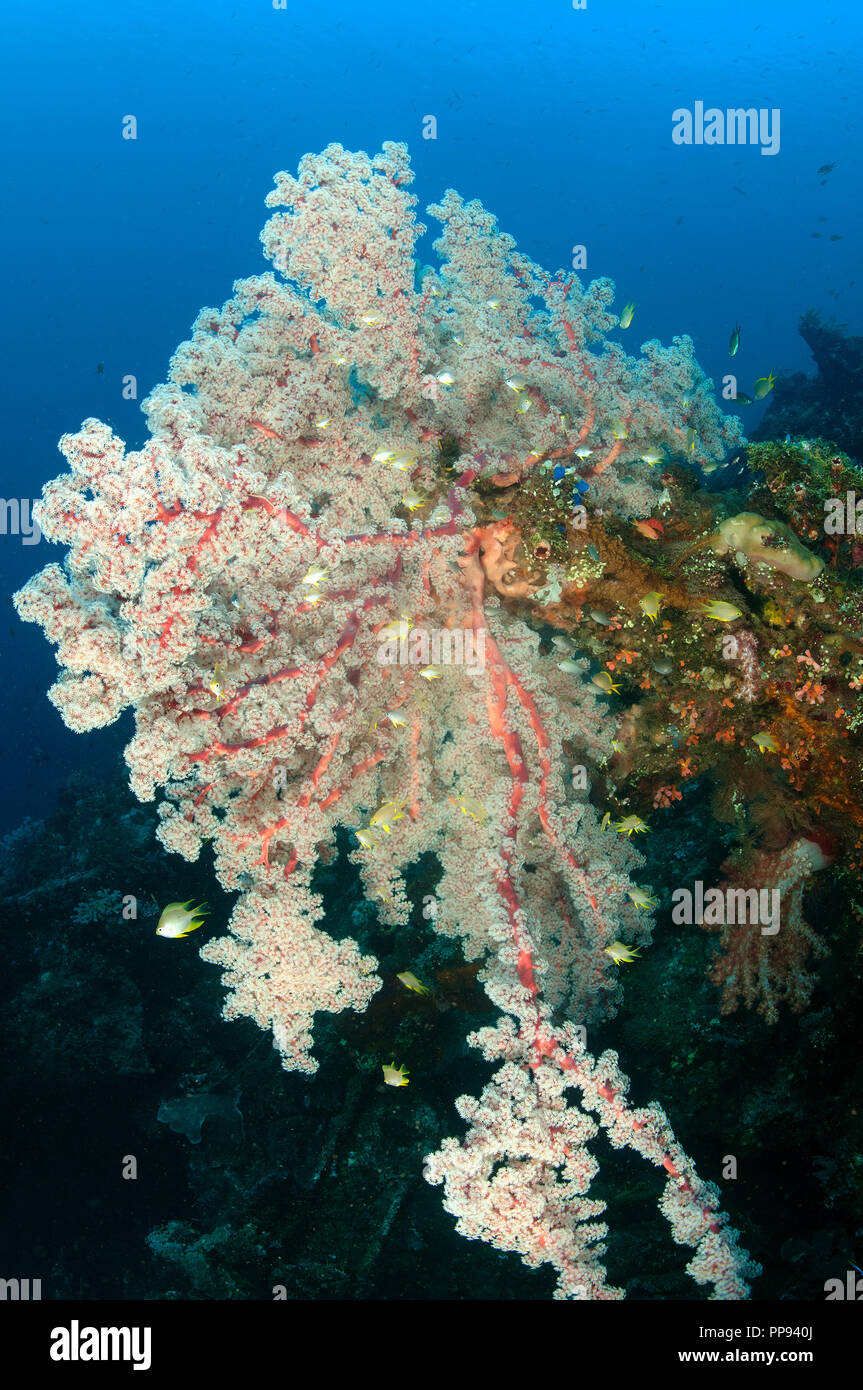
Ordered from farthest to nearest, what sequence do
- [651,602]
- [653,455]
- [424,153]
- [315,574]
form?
[424,153] → [653,455] → [651,602] → [315,574]

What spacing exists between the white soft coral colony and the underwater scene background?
0.11 feet

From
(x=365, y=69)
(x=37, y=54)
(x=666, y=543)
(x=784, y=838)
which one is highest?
(x=365, y=69)

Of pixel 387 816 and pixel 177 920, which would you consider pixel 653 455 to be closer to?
pixel 387 816

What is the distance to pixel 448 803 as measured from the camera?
496cm

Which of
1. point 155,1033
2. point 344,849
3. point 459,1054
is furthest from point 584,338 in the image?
point 155,1033

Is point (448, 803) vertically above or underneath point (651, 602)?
underneath

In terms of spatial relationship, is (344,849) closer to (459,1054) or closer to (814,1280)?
(459,1054)

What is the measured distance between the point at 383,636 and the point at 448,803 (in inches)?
56.4

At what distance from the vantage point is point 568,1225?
148 inches

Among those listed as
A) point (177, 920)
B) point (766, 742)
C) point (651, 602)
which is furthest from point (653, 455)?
point (177, 920)

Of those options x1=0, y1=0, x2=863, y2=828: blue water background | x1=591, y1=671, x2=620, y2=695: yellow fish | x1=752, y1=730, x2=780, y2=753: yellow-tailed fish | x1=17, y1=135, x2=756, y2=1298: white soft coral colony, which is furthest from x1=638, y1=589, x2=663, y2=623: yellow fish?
x1=0, y1=0, x2=863, y2=828: blue water background

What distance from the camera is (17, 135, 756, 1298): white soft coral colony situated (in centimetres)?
372
